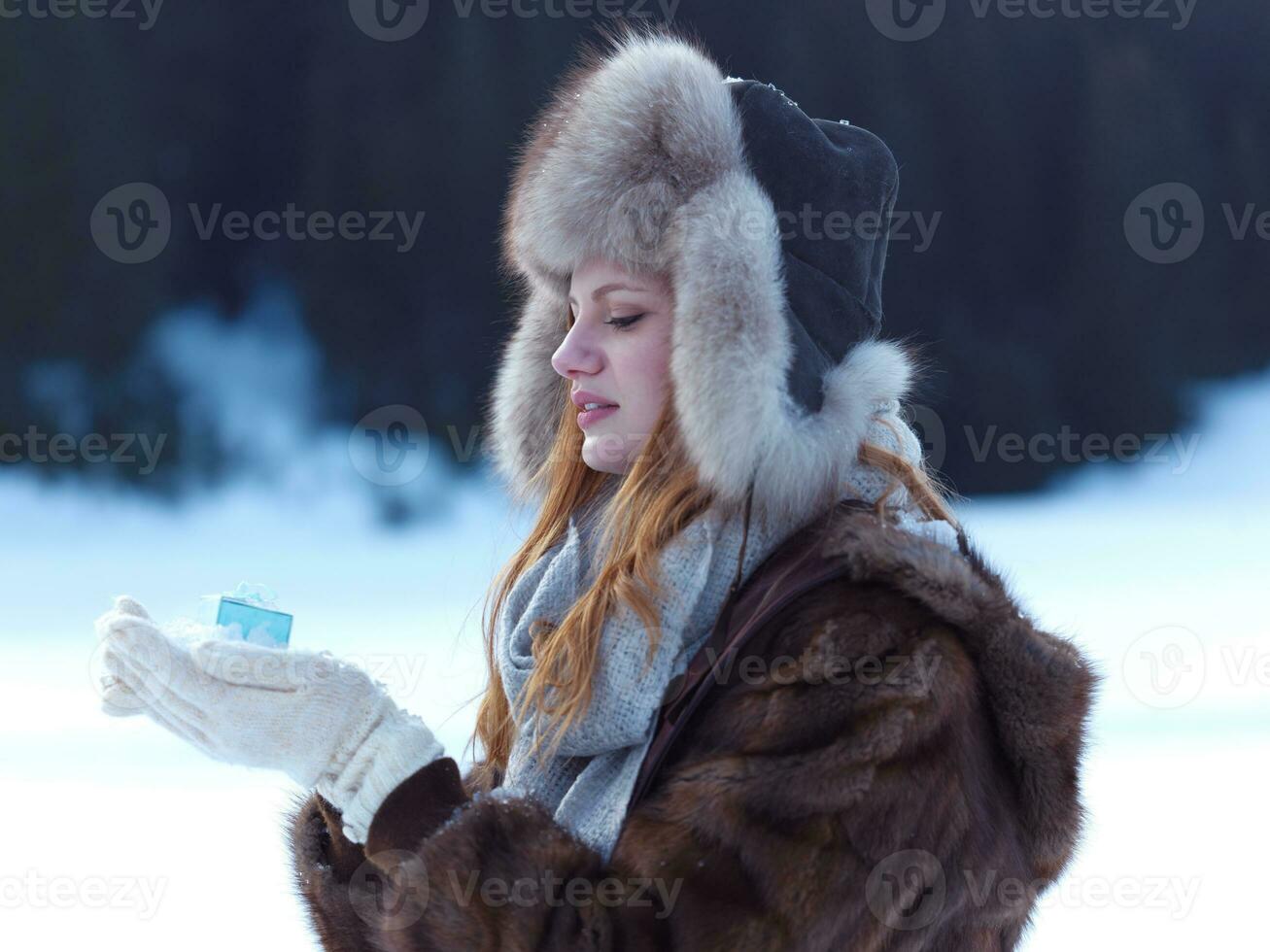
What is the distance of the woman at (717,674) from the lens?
3.18 ft

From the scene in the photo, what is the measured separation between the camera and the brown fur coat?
37.6 inches

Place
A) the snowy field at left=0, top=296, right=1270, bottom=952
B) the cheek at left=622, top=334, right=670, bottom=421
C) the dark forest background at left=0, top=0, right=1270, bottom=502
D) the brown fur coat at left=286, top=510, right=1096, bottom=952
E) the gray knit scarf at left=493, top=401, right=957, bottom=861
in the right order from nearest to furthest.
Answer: the brown fur coat at left=286, top=510, right=1096, bottom=952, the gray knit scarf at left=493, top=401, right=957, bottom=861, the cheek at left=622, top=334, right=670, bottom=421, the snowy field at left=0, top=296, right=1270, bottom=952, the dark forest background at left=0, top=0, right=1270, bottom=502

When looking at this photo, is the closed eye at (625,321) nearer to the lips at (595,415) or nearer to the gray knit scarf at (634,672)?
the lips at (595,415)

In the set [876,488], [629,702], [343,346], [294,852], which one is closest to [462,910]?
[629,702]

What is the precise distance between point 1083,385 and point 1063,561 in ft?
1.51

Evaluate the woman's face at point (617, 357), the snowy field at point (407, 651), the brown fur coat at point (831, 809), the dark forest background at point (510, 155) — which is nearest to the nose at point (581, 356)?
the woman's face at point (617, 357)

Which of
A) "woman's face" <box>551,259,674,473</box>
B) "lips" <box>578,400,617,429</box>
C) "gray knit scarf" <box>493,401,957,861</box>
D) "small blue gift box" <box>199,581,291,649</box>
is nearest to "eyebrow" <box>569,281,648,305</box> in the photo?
"woman's face" <box>551,259,674,473</box>

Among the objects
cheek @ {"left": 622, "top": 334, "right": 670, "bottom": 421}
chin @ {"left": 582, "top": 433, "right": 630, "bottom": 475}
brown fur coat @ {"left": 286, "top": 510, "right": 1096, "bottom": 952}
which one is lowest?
brown fur coat @ {"left": 286, "top": 510, "right": 1096, "bottom": 952}

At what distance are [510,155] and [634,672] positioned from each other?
2.24 meters

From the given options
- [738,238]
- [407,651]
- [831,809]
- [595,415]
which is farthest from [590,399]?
[407,651]

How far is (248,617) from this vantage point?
116 cm

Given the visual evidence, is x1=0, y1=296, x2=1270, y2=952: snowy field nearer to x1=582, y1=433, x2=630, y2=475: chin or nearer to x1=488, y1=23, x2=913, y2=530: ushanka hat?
x1=582, y1=433, x2=630, y2=475: chin

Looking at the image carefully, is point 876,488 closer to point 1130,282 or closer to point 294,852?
point 294,852

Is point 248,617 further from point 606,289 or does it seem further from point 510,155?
point 510,155
